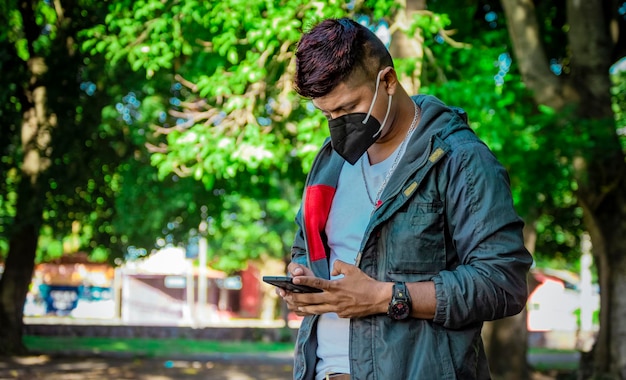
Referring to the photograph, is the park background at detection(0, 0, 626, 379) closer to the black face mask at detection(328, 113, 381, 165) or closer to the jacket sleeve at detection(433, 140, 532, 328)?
the black face mask at detection(328, 113, 381, 165)

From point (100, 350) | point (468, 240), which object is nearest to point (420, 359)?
point (468, 240)

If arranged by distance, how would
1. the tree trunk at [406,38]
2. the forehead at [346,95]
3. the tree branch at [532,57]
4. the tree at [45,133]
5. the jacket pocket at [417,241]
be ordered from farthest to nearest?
the tree at [45,133], the tree branch at [532,57], the tree trunk at [406,38], the forehead at [346,95], the jacket pocket at [417,241]

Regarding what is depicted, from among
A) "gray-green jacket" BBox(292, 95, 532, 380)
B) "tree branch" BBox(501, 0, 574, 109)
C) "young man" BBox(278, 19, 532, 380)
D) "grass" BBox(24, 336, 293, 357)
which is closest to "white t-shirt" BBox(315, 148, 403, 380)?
"young man" BBox(278, 19, 532, 380)

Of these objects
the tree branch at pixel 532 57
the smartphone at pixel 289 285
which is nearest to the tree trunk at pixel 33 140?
the tree branch at pixel 532 57

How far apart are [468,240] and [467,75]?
9585 millimetres

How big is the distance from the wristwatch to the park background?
4838 mm

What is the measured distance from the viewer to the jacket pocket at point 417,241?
7.79 feet

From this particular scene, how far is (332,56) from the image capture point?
96.0 inches

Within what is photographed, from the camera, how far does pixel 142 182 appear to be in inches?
709

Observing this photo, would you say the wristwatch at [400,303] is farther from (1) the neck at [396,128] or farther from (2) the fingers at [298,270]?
(1) the neck at [396,128]

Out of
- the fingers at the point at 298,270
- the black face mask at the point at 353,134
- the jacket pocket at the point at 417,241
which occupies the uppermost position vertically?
the black face mask at the point at 353,134

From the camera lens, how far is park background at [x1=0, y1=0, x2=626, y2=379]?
419 inches

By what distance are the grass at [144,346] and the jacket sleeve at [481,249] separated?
61.7 feet


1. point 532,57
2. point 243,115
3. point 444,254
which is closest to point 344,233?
point 444,254
